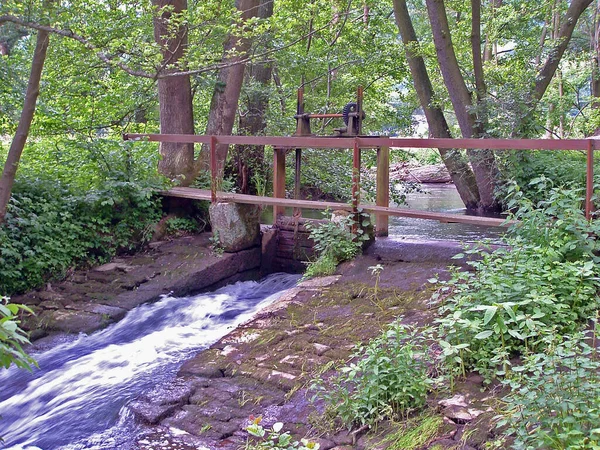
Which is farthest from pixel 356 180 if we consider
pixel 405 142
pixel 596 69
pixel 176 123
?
pixel 596 69

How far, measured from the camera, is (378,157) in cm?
798

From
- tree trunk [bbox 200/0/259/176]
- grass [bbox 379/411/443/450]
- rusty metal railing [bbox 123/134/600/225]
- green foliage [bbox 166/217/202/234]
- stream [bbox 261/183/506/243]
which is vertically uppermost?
tree trunk [bbox 200/0/259/176]

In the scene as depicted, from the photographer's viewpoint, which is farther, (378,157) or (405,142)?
(378,157)

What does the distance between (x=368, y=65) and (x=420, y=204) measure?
365 centimetres

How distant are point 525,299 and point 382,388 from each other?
1264 mm

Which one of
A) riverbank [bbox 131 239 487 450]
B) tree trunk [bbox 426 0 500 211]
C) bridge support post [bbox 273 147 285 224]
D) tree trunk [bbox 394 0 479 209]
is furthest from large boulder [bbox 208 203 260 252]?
tree trunk [bbox 394 0 479 209]

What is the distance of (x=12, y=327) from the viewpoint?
233 cm

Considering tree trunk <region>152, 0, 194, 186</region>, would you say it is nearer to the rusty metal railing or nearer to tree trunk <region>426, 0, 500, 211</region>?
the rusty metal railing

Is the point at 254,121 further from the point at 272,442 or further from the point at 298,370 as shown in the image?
the point at 272,442

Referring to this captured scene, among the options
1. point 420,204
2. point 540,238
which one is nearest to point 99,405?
point 540,238

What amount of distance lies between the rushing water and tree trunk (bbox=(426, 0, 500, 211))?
5.94m

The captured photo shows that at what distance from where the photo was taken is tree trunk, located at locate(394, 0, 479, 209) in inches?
528

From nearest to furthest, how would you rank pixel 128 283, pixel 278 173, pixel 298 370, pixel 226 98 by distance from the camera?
pixel 298 370
pixel 128 283
pixel 278 173
pixel 226 98

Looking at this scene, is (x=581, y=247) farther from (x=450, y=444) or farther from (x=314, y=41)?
(x=314, y=41)
